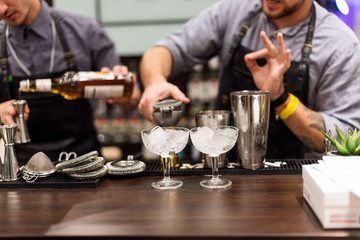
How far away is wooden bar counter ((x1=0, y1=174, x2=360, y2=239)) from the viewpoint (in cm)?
98

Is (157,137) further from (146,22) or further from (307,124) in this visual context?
(146,22)

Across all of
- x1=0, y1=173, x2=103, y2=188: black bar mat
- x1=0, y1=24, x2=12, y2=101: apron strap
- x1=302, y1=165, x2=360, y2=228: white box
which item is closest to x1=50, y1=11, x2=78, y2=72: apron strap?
x1=0, y1=24, x2=12, y2=101: apron strap

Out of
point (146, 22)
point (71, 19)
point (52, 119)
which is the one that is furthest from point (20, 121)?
point (146, 22)

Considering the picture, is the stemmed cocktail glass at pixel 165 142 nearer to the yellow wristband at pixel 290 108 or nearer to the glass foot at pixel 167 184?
the glass foot at pixel 167 184

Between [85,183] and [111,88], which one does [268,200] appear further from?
[111,88]

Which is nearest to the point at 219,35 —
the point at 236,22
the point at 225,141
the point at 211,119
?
the point at 236,22

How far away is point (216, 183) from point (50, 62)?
141 cm

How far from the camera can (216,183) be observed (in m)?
1.36

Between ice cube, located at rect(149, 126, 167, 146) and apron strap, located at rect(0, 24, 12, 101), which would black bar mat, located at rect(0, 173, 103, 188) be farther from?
apron strap, located at rect(0, 24, 12, 101)

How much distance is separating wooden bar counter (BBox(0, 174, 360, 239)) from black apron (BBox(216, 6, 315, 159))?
27.4 inches

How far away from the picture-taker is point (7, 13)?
2023 mm

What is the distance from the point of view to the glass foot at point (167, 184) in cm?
134

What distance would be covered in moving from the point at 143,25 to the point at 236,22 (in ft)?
4.57

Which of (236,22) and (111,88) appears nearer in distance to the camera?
(111,88)
